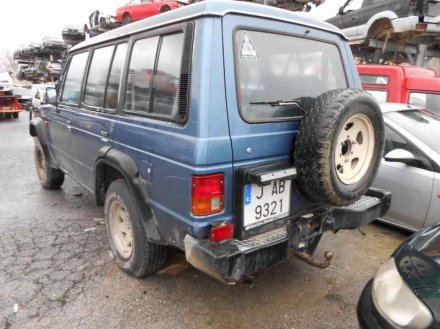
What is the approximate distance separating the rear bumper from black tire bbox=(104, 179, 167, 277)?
70cm

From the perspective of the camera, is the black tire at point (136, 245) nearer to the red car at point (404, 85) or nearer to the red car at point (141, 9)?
the red car at point (404, 85)

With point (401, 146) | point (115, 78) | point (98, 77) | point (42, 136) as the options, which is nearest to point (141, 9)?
point (42, 136)

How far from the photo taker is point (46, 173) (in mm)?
5508

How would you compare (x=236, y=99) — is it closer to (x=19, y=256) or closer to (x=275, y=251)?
(x=275, y=251)

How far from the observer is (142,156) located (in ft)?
8.64

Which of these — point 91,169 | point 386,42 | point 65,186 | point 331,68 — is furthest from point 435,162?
point 386,42

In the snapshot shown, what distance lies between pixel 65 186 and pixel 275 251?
14.9ft

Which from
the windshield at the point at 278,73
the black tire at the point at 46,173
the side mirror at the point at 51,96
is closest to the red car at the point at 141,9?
the black tire at the point at 46,173

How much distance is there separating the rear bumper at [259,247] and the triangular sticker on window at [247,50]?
3.78ft

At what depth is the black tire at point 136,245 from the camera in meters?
2.85

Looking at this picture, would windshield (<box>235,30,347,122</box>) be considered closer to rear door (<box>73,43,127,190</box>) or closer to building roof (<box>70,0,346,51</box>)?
building roof (<box>70,0,346,51</box>)

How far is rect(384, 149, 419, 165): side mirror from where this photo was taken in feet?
11.7

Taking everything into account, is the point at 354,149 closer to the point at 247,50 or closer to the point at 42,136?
the point at 247,50

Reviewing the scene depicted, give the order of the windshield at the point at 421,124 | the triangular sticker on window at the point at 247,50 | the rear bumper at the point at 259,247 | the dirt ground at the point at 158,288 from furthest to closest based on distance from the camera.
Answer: the windshield at the point at 421,124 < the dirt ground at the point at 158,288 < the triangular sticker on window at the point at 247,50 < the rear bumper at the point at 259,247
